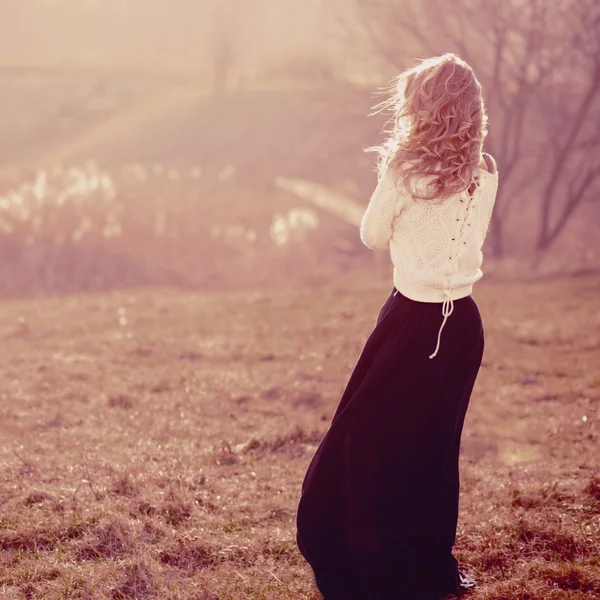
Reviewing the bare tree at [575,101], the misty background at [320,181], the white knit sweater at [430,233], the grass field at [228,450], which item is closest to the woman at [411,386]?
the white knit sweater at [430,233]

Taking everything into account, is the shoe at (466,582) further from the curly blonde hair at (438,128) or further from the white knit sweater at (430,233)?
the curly blonde hair at (438,128)

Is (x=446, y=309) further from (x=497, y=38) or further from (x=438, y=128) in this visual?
(x=497, y=38)

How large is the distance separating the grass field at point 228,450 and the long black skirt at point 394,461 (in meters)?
0.32

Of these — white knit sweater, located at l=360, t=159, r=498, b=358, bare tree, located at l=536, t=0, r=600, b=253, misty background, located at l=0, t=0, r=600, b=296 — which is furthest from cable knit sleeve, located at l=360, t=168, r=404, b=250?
bare tree, located at l=536, t=0, r=600, b=253

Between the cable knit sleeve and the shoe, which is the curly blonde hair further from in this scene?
the shoe

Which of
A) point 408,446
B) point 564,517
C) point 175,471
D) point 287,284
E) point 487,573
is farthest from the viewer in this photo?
point 287,284

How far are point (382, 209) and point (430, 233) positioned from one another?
23 centimetres

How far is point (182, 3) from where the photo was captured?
7694 cm

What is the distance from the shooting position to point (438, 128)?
3258 mm

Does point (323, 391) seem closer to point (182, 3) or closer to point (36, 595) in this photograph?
point (36, 595)

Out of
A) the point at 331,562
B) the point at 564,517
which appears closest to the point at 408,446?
the point at 331,562

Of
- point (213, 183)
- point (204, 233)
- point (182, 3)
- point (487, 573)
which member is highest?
point (182, 3)

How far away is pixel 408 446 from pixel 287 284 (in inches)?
406

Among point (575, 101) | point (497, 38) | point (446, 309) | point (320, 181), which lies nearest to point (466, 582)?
point (446, 309)
